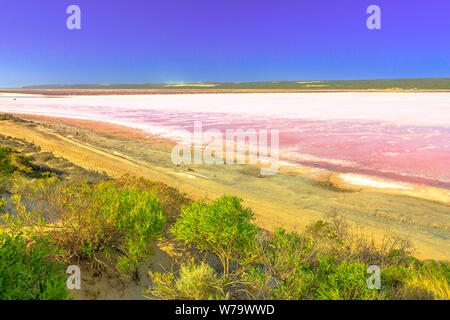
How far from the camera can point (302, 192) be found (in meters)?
11.0

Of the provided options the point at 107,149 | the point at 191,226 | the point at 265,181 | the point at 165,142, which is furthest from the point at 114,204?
the point at 165,142

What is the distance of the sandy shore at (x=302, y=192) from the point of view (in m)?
8.17

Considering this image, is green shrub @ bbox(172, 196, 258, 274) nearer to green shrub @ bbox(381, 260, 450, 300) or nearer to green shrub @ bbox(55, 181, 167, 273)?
green shrub @ bbox(55, 181, 167, 273)

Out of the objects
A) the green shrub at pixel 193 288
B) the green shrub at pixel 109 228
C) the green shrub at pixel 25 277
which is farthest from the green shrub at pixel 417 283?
the green shrub at pixel 25 277

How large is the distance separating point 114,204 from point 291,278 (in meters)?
3.31

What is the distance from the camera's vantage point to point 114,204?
16.5 ft

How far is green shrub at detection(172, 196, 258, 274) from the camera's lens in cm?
470

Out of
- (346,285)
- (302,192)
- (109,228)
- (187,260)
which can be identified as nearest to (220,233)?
(187,260)

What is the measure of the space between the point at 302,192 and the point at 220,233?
699 centimetres

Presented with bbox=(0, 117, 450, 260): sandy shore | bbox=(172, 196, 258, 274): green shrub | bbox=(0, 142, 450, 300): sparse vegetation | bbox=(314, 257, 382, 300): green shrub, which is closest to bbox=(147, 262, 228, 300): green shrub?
bbox=(0, 142, 450, 300): sparse vegetation

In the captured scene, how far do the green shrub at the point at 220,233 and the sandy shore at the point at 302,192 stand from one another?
3.16m

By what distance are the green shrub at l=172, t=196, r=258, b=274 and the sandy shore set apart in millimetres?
3159

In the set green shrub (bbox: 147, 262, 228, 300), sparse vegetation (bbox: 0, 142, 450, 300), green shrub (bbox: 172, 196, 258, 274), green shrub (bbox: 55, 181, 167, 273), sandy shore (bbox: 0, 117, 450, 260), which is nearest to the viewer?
sparse vegetation (bbox: 0, 142, 450, 300)

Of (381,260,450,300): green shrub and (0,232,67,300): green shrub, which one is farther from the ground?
(0,232,67,300): green shrub
